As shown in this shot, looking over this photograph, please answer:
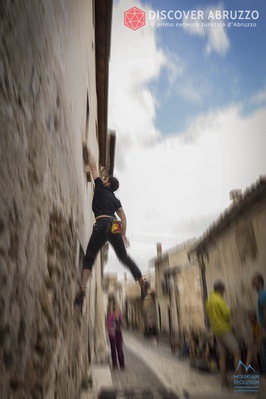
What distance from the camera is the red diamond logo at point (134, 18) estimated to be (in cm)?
423

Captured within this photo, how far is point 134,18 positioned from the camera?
427cm

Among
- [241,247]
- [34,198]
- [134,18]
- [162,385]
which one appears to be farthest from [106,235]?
[241,247]

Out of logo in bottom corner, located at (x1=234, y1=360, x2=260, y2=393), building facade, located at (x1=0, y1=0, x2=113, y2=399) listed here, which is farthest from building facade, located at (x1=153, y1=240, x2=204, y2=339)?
building facade, located at (x1=0, y1=0, x2=113, y2=399)

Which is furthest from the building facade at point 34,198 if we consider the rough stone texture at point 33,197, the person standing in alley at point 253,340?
the person standing in alley at point 253,340

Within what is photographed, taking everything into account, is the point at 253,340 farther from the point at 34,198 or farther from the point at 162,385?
the point at 34,198

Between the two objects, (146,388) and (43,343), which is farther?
(146,388)

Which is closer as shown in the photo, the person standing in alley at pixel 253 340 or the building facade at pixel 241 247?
the person standing in alley at pixel 253 340

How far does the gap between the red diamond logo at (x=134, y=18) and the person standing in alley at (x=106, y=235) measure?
259 centimetres

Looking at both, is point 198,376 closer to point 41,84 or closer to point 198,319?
point 41,84

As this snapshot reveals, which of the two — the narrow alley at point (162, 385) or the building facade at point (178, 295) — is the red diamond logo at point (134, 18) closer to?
the narrow alley at point (162, 385)

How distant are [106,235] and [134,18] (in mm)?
3336

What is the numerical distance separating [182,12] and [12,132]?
4051 mm

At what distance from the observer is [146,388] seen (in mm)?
4559

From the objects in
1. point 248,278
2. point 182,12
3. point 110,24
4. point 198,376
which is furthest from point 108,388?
point 110,24
